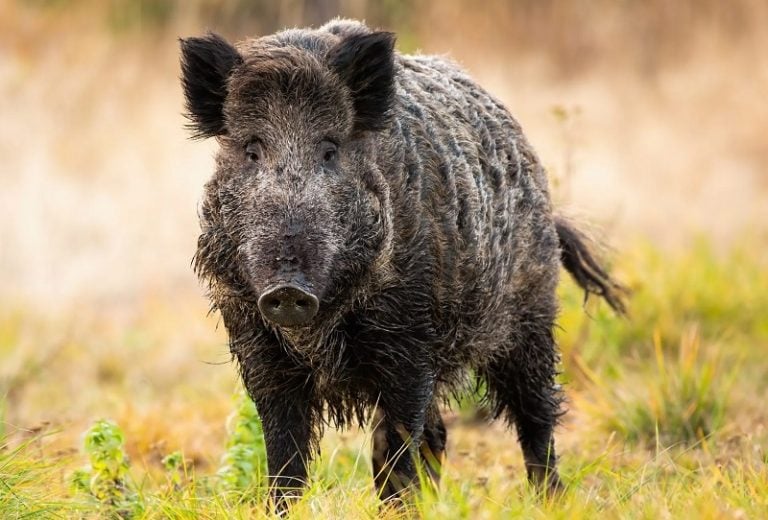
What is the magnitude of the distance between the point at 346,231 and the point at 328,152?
0.34 metres

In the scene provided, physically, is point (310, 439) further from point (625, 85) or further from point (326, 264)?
point (625, 85)

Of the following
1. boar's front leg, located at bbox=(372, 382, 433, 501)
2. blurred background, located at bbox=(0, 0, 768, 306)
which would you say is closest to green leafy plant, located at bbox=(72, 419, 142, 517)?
boar's front leg, located at bbox=(372, 382, 433, 501)

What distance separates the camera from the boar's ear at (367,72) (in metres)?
4.92

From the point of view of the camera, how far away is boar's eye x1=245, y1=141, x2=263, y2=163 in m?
4.78

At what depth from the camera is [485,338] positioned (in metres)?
5.79

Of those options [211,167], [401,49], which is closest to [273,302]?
[211,167]

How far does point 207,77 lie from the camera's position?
4.98m

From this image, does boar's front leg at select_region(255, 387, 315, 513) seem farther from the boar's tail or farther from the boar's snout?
the boar's tail

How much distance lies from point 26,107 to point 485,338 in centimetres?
1171

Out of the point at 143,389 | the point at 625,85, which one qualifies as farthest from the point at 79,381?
the point at 625,85

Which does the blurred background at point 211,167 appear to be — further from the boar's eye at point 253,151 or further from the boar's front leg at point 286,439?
the boar's eye at point 253,151

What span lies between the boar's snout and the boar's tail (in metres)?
2.79

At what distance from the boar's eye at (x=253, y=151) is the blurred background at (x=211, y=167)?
122 inches

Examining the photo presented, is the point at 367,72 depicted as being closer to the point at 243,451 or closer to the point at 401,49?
the point at 243,451
